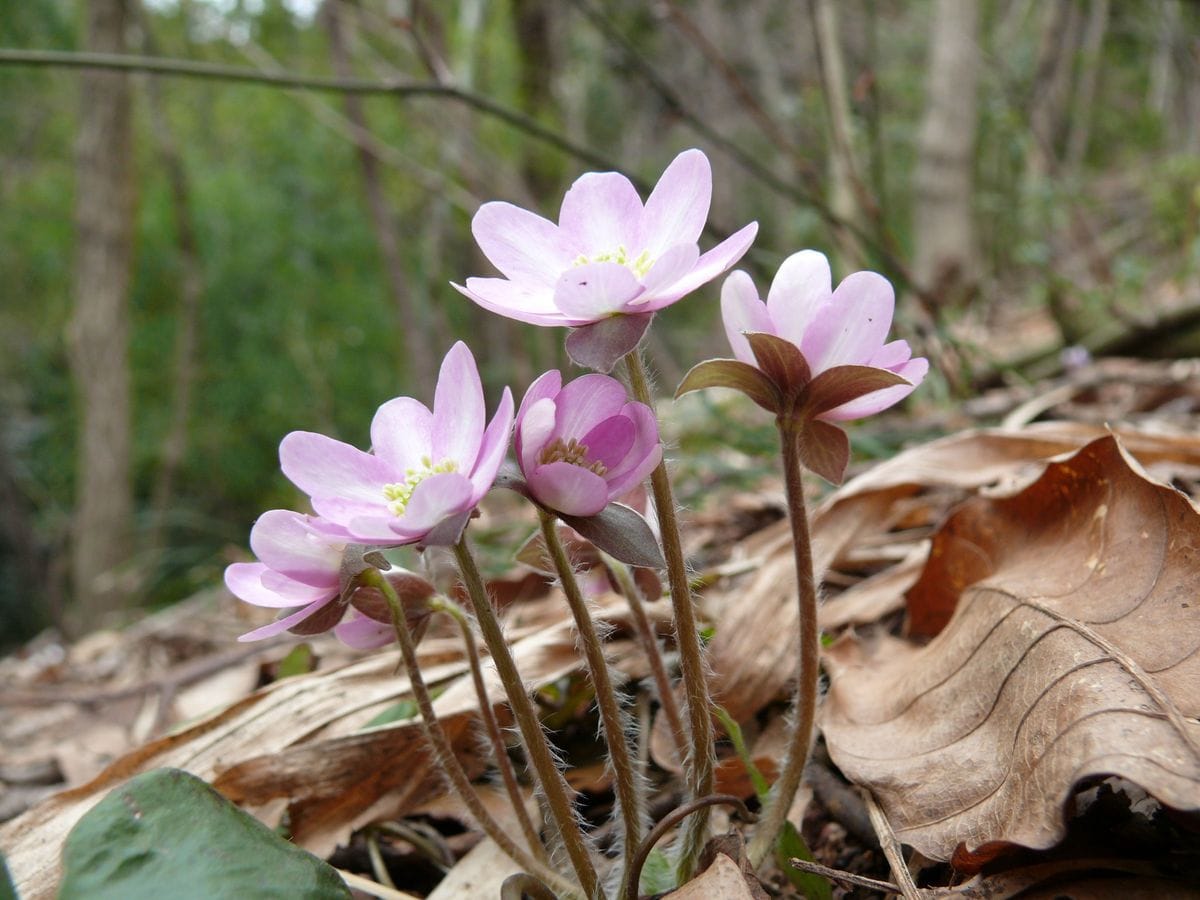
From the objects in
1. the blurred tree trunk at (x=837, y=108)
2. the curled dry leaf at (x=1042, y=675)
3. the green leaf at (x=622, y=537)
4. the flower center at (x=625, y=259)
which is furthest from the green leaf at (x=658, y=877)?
the blurred tree trunk at (x=837, y=108)

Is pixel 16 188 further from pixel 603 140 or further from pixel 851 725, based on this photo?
pixel 851 725

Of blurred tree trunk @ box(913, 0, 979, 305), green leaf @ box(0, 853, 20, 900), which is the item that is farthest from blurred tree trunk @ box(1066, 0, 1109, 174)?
green leaf @ box(0, 853, 20, 900)

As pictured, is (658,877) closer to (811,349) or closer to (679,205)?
(811,349)

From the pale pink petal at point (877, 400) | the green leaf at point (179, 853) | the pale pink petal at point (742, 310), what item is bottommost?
the green leaf at point (179, 853)

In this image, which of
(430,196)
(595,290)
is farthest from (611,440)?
(430,196)

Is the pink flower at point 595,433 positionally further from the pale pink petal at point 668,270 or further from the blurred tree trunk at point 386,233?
the blurred tree trunk at point 386,233

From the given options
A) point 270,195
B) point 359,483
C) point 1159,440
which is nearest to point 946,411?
point 1159,440
